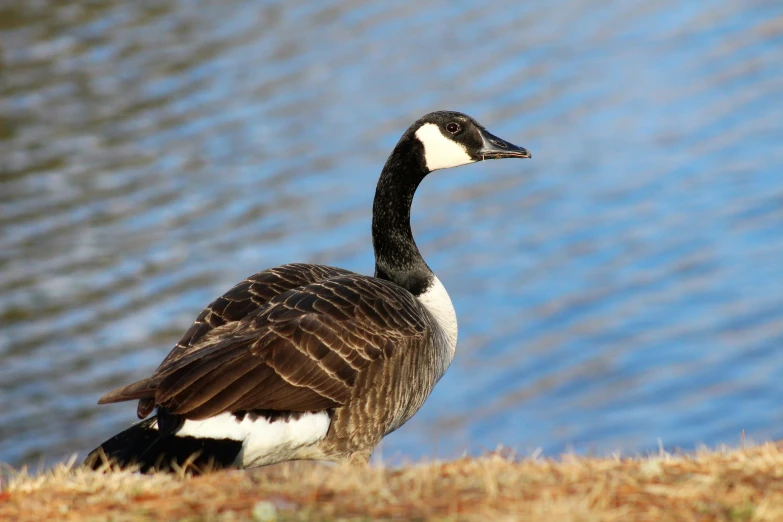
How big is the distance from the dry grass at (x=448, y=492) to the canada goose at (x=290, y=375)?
1.17 feet

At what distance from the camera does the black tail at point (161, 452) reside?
496cm

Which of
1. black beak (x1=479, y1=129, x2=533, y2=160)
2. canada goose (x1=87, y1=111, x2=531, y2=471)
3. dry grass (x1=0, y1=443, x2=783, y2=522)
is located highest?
black beak (x1=479, y1=129, x2=533, y2=160)

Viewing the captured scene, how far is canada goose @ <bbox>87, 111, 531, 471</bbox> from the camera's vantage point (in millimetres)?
5164

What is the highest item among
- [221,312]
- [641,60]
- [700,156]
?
[641,60]

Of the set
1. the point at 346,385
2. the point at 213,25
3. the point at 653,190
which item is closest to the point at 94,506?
the point at 346,385

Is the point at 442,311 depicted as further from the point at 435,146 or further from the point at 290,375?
the point at 290,375

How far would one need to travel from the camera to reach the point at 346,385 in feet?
18.9

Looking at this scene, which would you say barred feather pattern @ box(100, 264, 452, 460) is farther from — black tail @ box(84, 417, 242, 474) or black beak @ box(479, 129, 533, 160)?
black beak @ box(479, 129, 533, 160)

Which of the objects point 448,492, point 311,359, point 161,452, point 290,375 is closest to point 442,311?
point 311,359

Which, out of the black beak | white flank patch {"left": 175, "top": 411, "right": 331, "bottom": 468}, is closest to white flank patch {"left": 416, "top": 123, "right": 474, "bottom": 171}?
the black beak

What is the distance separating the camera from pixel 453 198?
1510 cm

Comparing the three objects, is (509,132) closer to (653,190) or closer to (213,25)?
(653,190)

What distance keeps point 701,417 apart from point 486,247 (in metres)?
3.88

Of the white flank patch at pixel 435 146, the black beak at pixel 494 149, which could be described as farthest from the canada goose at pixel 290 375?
the black beak at pixel 494 149
